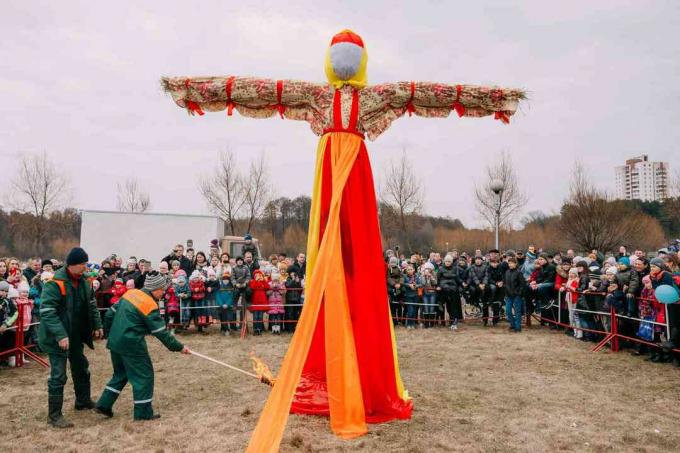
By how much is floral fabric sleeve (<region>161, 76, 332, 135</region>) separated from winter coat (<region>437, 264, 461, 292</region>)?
8.38 m

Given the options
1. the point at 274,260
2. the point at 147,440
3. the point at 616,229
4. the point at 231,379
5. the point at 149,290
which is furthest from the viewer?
the point at 616,229

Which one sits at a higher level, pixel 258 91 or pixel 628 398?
pixel 258 91

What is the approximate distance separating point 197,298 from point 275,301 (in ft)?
6.12

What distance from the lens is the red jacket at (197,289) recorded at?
1245 cm

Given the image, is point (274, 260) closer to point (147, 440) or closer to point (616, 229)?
point (147, 440)

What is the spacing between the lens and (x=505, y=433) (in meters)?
5.23

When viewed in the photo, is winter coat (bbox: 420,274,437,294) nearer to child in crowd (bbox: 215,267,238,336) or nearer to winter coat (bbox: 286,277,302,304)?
winter coat (bbox: 286,277,302,304)

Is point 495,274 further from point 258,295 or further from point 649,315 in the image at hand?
point 258,295

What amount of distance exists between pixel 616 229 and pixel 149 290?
24.0 m

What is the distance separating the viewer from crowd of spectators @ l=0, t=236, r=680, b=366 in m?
10.1

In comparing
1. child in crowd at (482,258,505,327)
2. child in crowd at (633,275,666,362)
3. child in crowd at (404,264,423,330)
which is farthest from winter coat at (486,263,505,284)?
child in crowd at (633,275,666,362)

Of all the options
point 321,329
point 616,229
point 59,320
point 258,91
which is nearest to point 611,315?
point 321,329

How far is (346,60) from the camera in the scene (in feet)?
17.7

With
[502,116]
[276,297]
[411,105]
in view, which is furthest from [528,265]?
[411,105]
